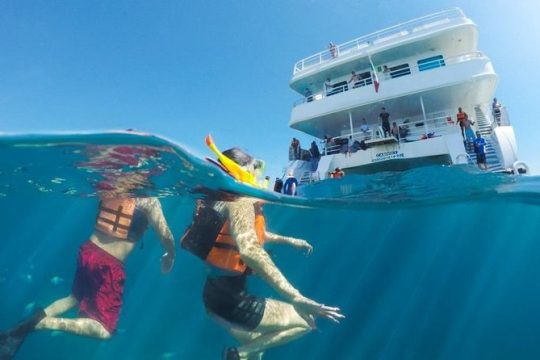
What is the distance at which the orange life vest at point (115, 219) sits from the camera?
4.47m

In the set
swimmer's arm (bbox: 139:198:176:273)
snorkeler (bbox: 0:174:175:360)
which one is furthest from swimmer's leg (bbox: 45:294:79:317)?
swimmer's arm (bbox: 139:198:176:273)

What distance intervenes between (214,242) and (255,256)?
2.50 feet

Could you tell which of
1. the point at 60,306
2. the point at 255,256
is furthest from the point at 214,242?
the point at 60,306

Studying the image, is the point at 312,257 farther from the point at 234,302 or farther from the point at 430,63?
the point at 430,63

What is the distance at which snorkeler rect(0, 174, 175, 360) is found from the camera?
4152mm

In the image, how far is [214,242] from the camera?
3.64 metres

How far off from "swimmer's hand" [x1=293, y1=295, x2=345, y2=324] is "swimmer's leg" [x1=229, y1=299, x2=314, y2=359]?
0.94 m

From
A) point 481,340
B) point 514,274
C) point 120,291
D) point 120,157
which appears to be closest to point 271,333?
point 120,291

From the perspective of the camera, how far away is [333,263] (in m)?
13.0

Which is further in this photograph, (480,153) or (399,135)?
(399,135)

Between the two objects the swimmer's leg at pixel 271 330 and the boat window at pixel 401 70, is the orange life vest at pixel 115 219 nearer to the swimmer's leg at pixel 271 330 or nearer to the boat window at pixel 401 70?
the swimmer's leg at pixel 271 330

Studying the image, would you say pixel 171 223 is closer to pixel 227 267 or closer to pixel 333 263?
pixel 227 267

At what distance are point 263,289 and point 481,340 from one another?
9.36 m

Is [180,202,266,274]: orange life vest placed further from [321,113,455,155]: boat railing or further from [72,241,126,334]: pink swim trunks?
[321,113,455,155]: boat railing
